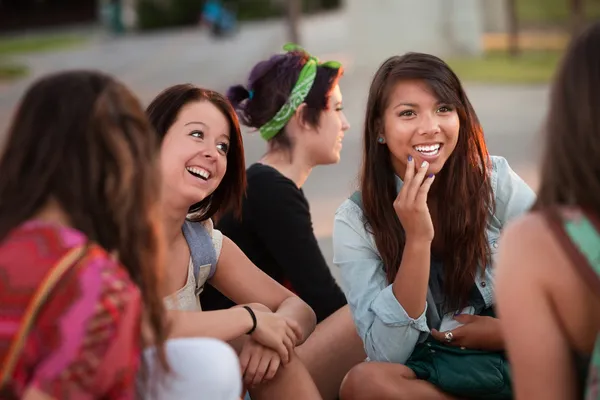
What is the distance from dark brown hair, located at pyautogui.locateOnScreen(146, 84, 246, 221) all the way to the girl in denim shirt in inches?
15.5

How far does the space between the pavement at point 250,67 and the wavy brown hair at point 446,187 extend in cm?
24

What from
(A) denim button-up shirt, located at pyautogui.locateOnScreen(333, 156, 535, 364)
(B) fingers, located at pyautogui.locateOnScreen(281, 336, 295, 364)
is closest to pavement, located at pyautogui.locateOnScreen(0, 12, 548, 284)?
(A) denim button-up shirt, located at pyautogui.locateOnScreen(333, 156, 535, 364)

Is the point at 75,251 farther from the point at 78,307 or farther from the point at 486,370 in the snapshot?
the point at 486,370

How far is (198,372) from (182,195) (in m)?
1.13

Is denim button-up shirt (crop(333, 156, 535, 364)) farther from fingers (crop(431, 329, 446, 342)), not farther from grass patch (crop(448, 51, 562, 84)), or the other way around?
grass patch (crop(448, 51, 562, 84))

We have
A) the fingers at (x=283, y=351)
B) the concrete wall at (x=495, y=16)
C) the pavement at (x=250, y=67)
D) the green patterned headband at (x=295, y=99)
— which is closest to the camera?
the fingers at (x=283, y=351)

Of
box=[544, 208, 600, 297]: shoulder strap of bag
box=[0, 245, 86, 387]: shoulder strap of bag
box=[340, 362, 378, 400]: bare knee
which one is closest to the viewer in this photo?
box=[0, 245, 86, 387]: shoulder strap of bag

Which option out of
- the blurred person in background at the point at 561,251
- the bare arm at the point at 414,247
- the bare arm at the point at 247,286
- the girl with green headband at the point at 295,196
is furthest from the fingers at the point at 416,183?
the blurred person in background at the point at 561,251

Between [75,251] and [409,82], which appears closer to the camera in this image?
[75,251]

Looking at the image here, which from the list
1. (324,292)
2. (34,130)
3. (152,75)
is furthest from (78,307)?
(152,75)

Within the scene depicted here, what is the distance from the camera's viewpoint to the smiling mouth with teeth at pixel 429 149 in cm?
376

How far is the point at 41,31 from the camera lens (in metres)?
46.5

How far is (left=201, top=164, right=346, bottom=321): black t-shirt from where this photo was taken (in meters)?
4.47

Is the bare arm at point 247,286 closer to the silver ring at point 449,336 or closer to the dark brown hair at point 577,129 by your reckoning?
the silver ring at point 449,336
